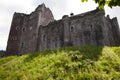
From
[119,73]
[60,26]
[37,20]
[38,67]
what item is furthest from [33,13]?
[119,73]

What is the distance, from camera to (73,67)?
16406 millimetres

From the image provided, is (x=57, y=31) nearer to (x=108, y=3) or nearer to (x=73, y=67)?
(x=73, y=67)

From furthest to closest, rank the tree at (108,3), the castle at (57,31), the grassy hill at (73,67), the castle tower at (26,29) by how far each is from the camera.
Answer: the castle tower at (26,29), the castle at (57,31), the grassy hill at (73,67), the tree at (108,3)

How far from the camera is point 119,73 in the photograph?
49.7 ft

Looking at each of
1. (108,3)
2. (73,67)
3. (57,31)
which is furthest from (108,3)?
(57,31)

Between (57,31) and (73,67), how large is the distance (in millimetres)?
22118

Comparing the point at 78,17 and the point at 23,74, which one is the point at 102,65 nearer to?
the point at 23,74

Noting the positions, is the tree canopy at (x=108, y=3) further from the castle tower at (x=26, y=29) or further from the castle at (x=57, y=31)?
the castle tower at (x=26, y=29)

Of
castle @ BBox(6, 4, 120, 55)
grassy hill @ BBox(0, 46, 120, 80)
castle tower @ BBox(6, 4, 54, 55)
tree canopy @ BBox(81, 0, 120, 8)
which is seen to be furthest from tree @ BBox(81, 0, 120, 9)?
castle tower @ BBox(6, 4, 54, 55)

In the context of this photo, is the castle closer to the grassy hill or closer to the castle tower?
the castle tower

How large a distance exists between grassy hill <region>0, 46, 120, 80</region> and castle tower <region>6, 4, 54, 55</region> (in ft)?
66.9

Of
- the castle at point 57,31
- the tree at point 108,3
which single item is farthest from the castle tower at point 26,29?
the tree at point 108,3

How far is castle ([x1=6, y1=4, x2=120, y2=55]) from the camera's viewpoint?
109 ft

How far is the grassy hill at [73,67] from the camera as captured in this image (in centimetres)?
1486
